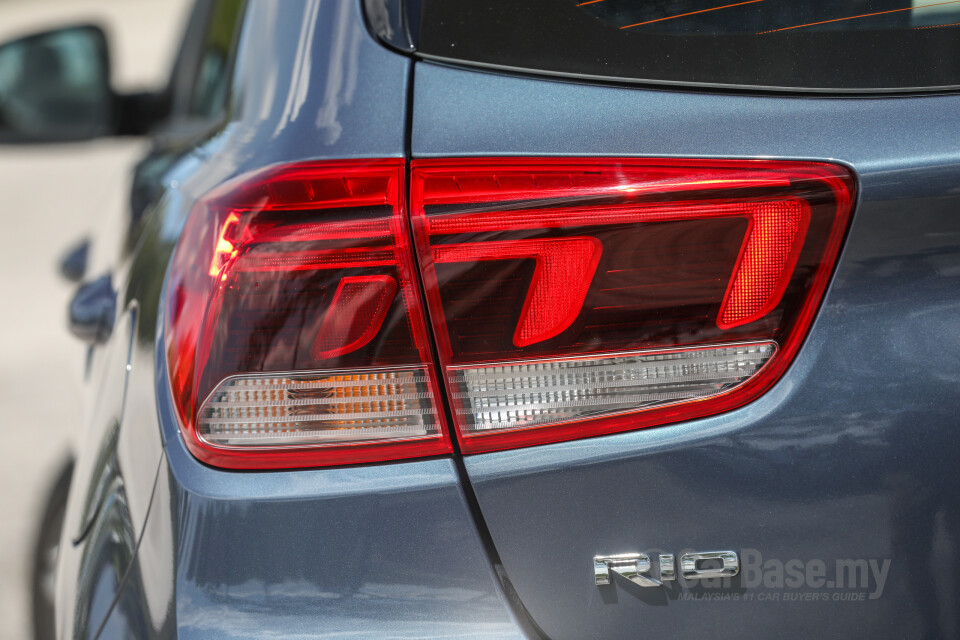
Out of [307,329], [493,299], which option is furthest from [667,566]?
[307,329]

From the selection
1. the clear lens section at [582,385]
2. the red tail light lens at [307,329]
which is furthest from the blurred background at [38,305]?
the clear lens section at [582,385]

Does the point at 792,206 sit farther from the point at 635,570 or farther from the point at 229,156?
the point at 229,156

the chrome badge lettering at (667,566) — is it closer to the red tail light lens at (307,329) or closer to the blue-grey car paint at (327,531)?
the blue-grey car paint at (327,531)

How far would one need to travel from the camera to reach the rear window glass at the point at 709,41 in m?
0.99

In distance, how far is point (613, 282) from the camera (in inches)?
37.6

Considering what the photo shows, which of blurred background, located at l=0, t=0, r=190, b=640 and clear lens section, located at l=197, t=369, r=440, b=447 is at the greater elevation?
clear lens section, located at l=197, t=369, r=440, b=447

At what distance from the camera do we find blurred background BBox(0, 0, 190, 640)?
273 cm

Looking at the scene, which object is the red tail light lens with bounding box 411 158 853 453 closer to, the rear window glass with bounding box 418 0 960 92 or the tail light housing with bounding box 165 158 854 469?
the tail light housing with bounding box 165 158 854 469

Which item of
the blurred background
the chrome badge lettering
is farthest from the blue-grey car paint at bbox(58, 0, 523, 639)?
the blurred background

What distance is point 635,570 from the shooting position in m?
0.97

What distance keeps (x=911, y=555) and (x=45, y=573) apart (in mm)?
2271

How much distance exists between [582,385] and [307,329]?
307mm

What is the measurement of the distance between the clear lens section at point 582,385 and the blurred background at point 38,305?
132 cm

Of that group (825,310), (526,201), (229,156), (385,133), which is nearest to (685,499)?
(825,310)
